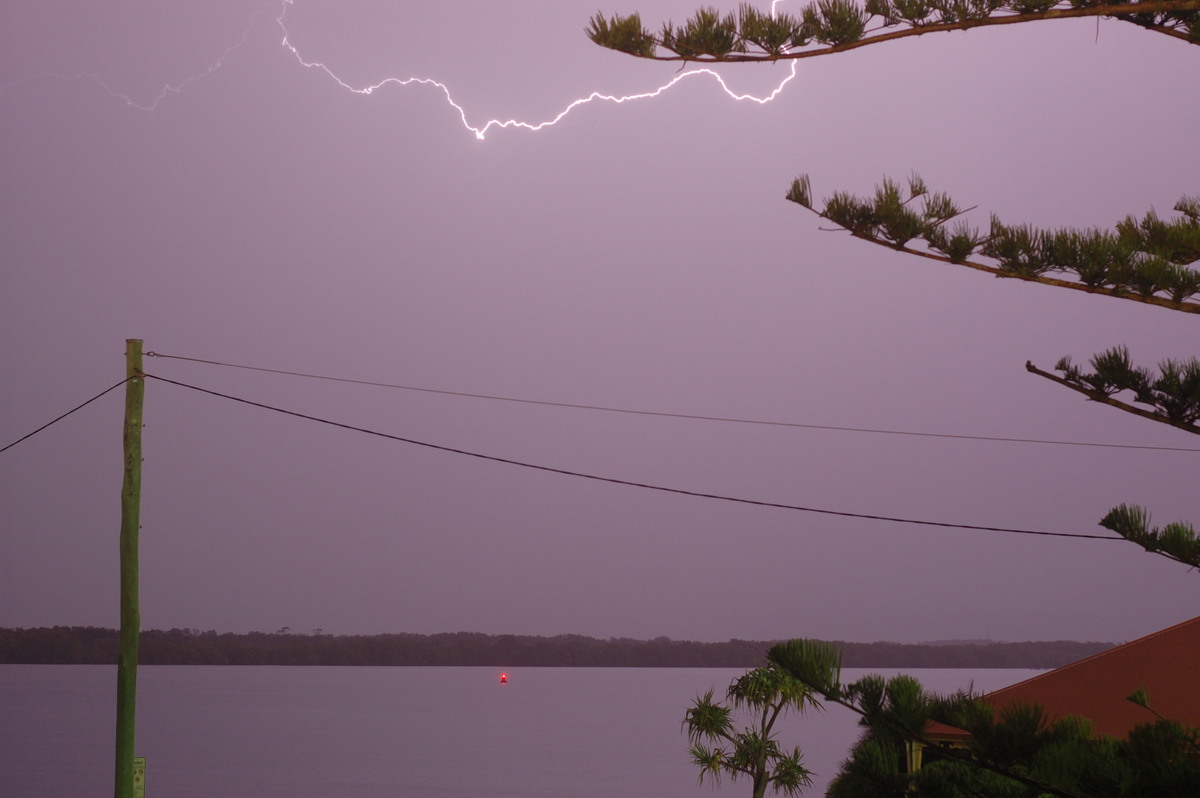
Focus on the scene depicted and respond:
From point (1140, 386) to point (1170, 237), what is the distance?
101 centimetres

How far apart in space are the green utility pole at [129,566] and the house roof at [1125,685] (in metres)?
7.41

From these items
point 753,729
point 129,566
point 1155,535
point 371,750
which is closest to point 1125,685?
point 1155,535

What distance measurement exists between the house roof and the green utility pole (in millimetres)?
7408

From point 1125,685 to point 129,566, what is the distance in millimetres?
9620

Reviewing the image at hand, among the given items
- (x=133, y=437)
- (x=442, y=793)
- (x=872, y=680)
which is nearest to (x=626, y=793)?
(x=442, y=793)

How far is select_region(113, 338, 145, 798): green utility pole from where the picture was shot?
10.2 m

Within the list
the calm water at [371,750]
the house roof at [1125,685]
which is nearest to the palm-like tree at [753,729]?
the house roof at [1125,685]

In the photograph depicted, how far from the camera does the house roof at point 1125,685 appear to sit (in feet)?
38.0

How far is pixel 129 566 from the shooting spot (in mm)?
10305

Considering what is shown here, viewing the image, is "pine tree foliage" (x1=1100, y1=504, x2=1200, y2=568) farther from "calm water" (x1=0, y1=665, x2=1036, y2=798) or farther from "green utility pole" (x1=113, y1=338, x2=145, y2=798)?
"calm water" (x1=0, y1=665, x2=1036, y2=798)

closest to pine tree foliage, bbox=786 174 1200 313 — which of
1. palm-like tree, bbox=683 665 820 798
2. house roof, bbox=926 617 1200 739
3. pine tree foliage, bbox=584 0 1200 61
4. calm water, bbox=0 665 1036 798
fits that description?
pine tree foliage, bbox=584 0 1200 61

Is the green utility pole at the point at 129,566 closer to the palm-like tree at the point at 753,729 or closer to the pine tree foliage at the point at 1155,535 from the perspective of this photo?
the pine tree foliage at the point at 1155,535

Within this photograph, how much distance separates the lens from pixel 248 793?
77938mm

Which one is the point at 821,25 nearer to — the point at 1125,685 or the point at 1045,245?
the point at 1045,245
